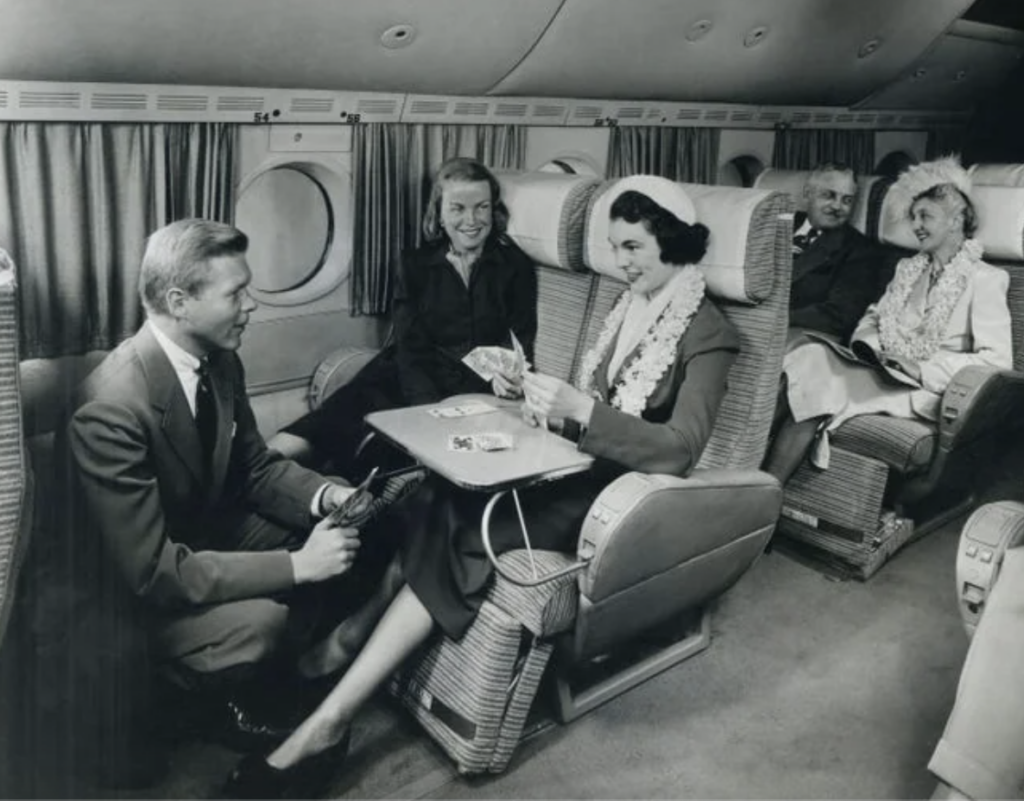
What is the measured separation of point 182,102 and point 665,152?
2.59 metres

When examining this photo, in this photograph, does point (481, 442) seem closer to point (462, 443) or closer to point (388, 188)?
point (462, 443)

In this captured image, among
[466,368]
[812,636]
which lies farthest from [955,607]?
[466,368]

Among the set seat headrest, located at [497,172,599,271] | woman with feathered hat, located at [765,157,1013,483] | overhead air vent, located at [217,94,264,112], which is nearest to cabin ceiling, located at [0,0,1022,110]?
overhead air vent, located at [217,94,264,112]

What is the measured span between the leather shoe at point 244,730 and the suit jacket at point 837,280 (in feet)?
9.50

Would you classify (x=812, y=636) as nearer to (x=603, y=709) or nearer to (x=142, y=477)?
(x=603, y=709)

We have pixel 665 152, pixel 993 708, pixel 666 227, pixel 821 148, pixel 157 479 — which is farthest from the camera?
pixel 821 148

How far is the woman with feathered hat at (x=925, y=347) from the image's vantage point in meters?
3.54

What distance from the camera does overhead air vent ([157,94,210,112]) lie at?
3121 mm

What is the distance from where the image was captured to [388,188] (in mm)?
3865

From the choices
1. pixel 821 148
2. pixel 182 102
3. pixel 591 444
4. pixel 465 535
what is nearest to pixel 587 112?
pixel 182 102

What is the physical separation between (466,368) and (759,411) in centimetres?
124

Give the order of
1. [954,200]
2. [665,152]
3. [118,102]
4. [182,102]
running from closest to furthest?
1. [118,102]
2. [182,102]
3. [954,200]
4. [665,152]

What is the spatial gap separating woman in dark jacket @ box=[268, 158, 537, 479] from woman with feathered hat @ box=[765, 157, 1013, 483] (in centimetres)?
108

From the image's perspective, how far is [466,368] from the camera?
357cm
